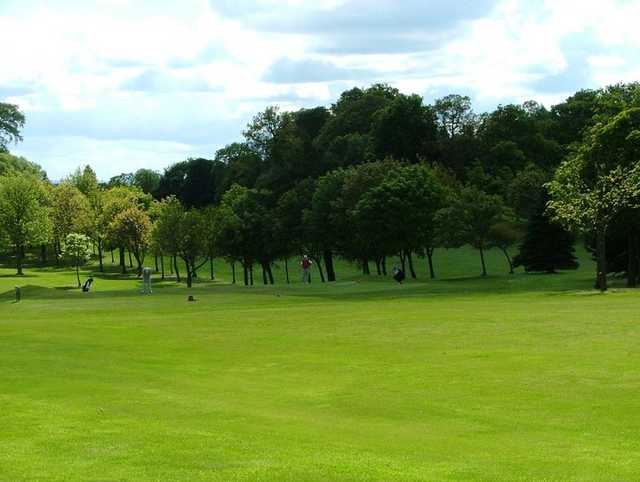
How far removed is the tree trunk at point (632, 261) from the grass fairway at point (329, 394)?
20.2 metres

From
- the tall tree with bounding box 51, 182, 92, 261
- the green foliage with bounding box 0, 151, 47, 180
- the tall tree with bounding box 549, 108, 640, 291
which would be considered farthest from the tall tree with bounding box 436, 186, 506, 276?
the green foliage with bounding box 0, 151, 47, 180

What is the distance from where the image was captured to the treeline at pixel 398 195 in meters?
68.6

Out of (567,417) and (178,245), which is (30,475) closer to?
(567,417)

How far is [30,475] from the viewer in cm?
1462

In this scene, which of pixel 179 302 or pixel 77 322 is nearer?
pixel 77 322

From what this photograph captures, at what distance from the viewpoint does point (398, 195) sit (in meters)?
89.4

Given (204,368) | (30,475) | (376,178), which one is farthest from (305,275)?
(30,475)

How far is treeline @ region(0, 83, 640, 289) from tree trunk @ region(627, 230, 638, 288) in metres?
0.15

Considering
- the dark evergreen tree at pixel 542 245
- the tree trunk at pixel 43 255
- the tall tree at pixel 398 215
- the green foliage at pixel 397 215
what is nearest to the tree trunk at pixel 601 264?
the green foliage at pixel 397 215

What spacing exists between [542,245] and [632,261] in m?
24.2

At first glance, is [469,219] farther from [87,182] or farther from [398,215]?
[87,182]

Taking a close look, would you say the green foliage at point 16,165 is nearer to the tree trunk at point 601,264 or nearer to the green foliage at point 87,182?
the green foliage at point 87,182

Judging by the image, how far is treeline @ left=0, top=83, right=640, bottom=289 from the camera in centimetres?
6856

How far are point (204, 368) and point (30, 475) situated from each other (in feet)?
49.8
